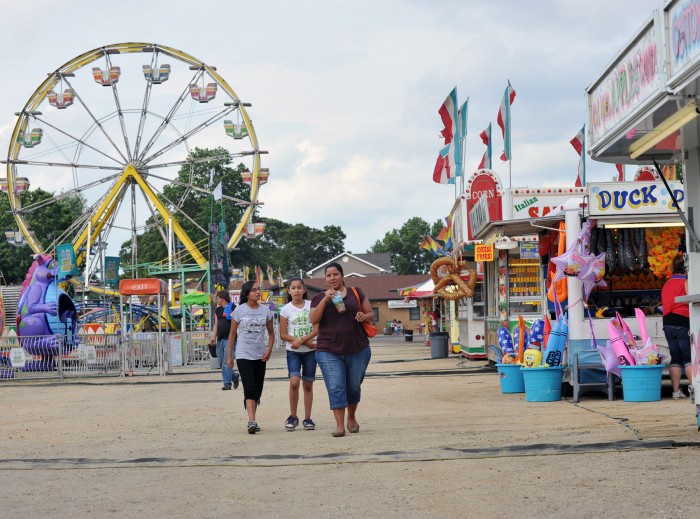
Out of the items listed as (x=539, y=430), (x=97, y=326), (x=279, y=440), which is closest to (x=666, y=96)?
(x=539, y=430)

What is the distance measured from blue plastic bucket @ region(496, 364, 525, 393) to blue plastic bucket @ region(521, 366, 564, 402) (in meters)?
1.52

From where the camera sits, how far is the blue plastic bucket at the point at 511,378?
14914 millimetres

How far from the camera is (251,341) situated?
11.4m

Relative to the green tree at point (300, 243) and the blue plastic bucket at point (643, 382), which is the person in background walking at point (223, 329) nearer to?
the blue plastic bucket at point (643, 382)

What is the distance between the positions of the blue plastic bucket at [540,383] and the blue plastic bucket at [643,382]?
3.29 ft

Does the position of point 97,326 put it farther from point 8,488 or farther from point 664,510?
point 664,510

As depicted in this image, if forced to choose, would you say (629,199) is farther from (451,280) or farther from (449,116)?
(449,116)

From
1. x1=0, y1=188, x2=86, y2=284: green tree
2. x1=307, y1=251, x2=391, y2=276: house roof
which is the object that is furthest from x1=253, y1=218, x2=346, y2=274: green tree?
x1=0, y1=188, x2=86, y2=284: green tree

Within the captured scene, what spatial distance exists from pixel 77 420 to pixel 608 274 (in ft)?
23.7

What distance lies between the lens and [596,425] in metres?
10.1

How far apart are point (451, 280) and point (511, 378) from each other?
11.6 meters

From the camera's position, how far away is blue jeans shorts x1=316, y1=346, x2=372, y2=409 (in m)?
10.4

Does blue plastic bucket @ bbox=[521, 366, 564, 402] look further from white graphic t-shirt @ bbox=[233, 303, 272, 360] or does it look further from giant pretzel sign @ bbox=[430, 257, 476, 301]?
giant pretzel sign @ bbox=[430, 257, 476, 301]

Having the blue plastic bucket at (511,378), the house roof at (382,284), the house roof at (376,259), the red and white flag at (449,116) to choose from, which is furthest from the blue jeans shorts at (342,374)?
the house roof at (376,259)
